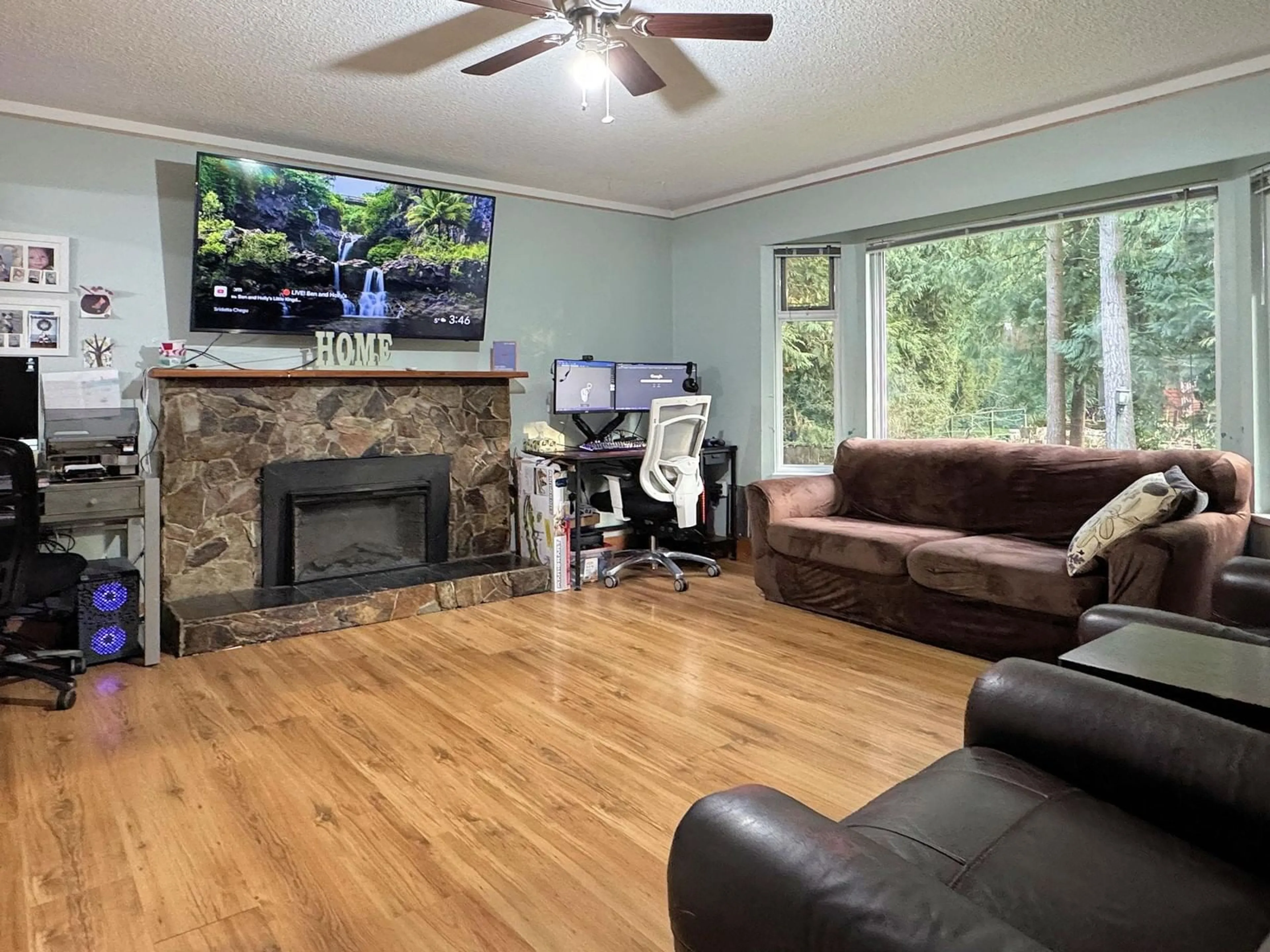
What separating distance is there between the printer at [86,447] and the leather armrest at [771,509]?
2.96m

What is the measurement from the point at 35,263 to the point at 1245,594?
488cm

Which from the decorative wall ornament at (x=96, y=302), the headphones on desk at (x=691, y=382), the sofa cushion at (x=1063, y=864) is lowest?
the sofa cushion at (x=1063, y=864)

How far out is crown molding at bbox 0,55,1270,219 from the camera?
11.8ft

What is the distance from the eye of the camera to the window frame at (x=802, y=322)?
536 centimetres

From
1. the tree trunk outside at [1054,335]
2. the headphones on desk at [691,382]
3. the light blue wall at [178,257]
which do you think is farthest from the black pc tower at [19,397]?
the tree trunk outside at [1054,335]

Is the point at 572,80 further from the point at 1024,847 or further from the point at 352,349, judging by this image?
the point at 1024,847

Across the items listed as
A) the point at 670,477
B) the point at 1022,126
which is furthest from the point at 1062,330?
the point at 670,477

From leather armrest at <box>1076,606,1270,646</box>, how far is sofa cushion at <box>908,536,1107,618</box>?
118 centimetres

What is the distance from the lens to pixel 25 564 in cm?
298

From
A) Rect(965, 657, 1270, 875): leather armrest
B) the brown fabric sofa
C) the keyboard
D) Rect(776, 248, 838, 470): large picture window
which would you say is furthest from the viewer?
Rect(776, 248, 838, 470): large picture window

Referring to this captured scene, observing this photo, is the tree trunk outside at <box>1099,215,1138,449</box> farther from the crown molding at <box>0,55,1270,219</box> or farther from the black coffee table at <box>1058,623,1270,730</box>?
the black coffee table at <box>1058,623,1270,730</box>

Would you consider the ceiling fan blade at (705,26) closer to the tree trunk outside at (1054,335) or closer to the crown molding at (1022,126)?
the crown molding at (1022,126)

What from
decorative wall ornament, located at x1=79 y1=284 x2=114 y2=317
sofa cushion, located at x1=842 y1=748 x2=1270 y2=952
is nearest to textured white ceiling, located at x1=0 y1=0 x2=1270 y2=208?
decorative wall ornament, located at x1=79 y1=284 x2=114 y2=317

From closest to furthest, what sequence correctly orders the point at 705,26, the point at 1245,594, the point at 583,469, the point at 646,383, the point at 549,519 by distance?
the point at 1245,594
the point at 705,26
the point at 549,519
the point at 583,469
the point at 646,383
